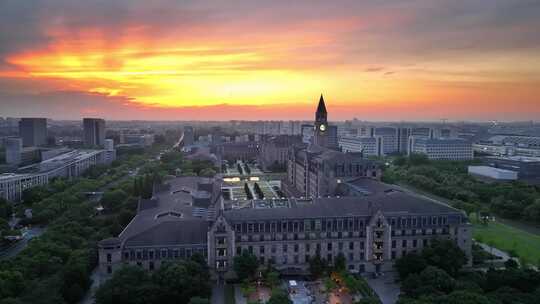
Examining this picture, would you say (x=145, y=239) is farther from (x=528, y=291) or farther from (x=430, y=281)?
(x=528, y=291)

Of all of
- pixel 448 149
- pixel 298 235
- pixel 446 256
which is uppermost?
pixel 448 149

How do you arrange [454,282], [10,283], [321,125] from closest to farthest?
[454,282] → [10,283] → [321,125]

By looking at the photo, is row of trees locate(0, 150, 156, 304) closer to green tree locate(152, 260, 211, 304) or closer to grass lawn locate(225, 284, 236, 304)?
green tree locate(152, 260, 211, 304)

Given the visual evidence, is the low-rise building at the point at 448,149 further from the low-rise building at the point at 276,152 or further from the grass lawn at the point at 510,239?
the grass lawn at the point at 510,239

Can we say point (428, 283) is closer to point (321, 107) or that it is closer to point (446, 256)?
point (446, 256)

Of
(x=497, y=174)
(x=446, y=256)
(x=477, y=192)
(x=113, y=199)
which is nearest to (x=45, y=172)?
(x=113, y=199)

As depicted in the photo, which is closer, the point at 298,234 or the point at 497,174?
the point at 298,234

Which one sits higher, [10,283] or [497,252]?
[10,283]
